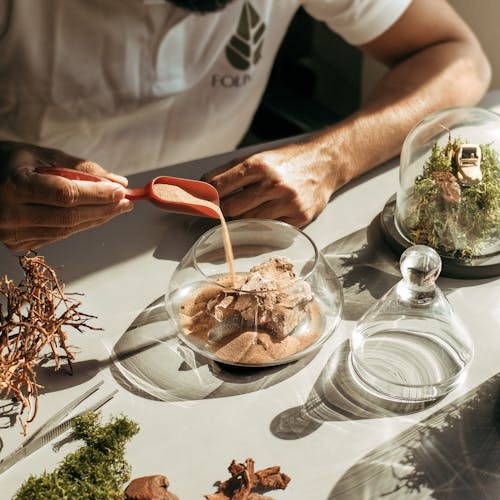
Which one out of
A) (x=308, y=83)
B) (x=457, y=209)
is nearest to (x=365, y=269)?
(x=457, y=209)

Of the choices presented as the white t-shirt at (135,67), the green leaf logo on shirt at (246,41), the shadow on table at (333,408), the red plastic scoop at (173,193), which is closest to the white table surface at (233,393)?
the shadow on table at (333,408)

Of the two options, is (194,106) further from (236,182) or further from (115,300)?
(115,300)

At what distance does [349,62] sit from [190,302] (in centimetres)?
175

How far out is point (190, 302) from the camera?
0.99 metres

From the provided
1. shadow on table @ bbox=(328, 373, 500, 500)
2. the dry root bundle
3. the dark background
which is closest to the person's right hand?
the dry root bundle

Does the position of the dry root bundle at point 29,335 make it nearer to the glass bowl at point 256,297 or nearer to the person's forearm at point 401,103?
the glass bowl at point 256,297

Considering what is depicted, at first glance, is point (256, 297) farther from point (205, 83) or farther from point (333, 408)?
point (205, 83)

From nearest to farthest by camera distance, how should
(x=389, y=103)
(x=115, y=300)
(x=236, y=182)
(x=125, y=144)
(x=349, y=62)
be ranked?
(x=115, y=300)
(x=236, y=182)
(x=389, y=103)
(x=125, y=144)
(x=349, y=62)

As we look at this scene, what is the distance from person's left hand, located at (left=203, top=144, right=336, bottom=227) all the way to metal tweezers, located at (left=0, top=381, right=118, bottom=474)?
408 mm

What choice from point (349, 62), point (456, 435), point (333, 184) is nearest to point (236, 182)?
point (333, 184)

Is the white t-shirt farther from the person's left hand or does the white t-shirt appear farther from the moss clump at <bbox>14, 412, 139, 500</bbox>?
Result: the moss clump at <bbox>14, 412, 139, 500</bbox>

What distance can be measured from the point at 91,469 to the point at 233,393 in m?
0.21

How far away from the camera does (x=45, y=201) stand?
1019mm

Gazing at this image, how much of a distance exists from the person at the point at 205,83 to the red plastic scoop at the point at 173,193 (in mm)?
91
